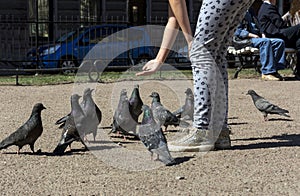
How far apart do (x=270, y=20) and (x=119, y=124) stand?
8076 mm

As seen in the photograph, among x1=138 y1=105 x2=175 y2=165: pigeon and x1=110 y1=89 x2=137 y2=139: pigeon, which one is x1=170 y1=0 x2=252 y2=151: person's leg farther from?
x1=110 y1=89 x2=137 y2=139: pigeon

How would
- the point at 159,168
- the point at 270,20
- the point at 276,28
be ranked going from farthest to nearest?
the point at 276,28 < the point at 270,20 < the point at 159,168

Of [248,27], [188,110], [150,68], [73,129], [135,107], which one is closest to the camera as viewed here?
[150,68]

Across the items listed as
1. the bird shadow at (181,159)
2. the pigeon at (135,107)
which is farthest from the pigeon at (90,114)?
the bird shadow at (181,159)

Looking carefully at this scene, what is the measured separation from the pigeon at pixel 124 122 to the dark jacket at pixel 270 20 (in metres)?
7.66

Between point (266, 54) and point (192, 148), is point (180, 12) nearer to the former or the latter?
point (192, 148)

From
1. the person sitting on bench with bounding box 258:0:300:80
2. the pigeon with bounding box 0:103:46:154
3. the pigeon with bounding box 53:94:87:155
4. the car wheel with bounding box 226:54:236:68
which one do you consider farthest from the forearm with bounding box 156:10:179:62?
the car wheel with bounding box 226:54:236:68

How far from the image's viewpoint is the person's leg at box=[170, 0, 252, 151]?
5355 mm

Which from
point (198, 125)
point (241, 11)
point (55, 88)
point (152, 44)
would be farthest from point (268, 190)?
point (152, 44)

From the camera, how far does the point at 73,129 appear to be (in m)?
5.80

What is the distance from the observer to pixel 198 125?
5.66 m

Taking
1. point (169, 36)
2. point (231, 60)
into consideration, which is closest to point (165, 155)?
point (169, 36)

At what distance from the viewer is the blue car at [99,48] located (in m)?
16.9

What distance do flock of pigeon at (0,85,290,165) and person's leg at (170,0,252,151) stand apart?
414 mm
